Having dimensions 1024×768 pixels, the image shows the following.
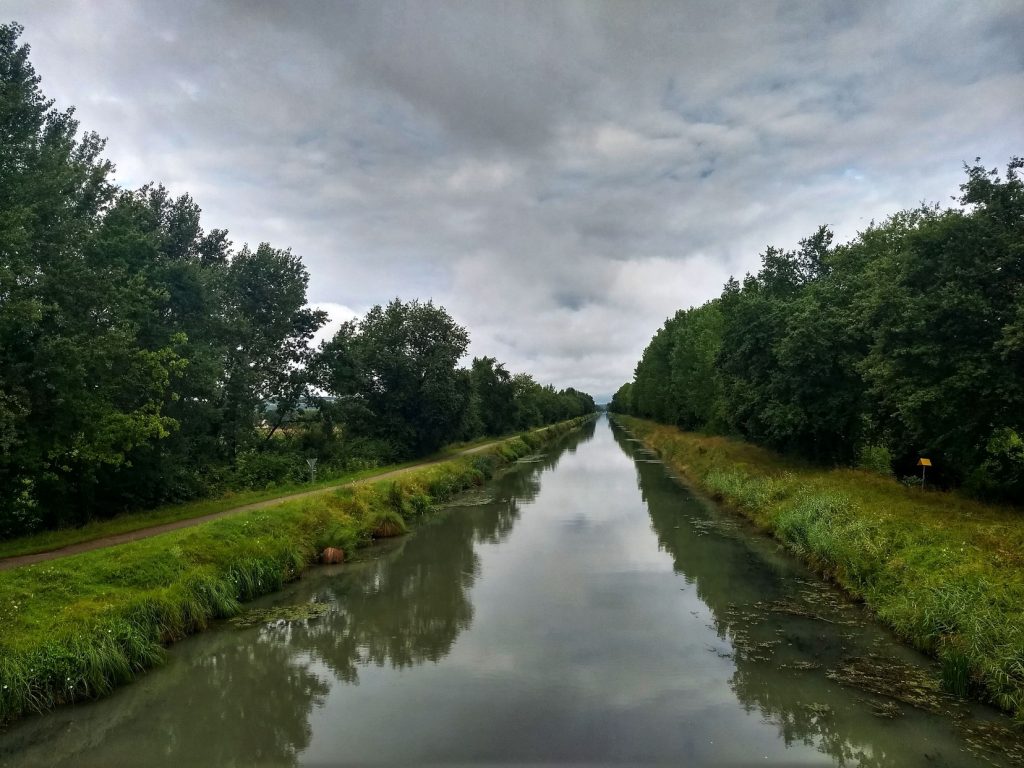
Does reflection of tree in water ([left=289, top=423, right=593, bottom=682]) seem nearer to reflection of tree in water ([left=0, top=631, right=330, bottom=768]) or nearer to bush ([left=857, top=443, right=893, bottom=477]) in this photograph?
reflection of tree in water ([left=0, top=631, right=330, bottom=768])

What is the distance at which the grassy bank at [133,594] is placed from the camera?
29.8ft

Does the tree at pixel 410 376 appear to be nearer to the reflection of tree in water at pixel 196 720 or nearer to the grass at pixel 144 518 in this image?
the grass at pixel 144 518

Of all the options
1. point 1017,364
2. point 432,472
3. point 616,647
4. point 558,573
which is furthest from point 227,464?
point 1017,364

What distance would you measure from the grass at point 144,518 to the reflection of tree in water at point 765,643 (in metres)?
15.2

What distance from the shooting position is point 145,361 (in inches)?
700

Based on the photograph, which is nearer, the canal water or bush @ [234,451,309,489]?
the canal water

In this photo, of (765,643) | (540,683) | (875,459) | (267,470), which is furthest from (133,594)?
(875,459)

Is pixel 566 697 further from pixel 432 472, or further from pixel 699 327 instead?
pixel 699 327

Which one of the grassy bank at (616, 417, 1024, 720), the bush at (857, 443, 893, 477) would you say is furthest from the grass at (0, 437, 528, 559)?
the bush at (857, 443, 893, 477)

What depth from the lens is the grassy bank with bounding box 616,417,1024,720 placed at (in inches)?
357

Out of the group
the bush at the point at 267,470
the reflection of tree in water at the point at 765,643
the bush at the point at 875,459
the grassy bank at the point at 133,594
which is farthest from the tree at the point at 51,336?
the bush at the point at 875,459

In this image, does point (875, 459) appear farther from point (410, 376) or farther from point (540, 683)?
point (410, 376)

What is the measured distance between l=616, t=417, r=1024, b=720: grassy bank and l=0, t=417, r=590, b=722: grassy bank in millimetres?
13286

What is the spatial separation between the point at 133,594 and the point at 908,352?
19468 millimetres
